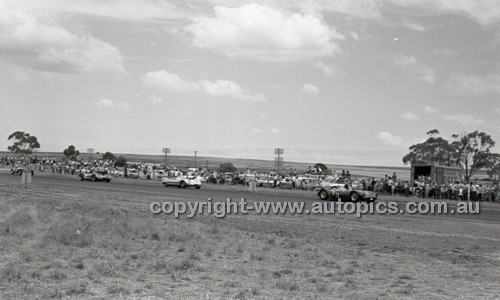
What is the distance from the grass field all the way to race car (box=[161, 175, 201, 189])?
25.4 m

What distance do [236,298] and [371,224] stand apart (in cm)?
1386

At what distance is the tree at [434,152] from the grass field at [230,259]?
198ft

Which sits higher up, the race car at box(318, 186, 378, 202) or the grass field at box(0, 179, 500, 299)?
the race car at box(318, 186, 378, 202)

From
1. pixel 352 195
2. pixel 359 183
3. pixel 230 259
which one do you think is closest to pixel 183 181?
pixel 359 183

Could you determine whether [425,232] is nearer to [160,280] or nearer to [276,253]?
[276,253]

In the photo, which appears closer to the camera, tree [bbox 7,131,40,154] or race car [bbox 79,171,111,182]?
race car [bbox 79,171,111,182]

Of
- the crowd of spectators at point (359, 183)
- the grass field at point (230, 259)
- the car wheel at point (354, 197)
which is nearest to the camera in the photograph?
the grass field at point (230, 259)

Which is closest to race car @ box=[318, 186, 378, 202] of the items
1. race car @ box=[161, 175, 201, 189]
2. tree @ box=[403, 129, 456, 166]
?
race car @ box=[161, 175, 201, 189]

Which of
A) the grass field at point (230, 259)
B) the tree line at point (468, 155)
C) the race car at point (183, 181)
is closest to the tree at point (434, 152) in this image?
the tree line at point (468, 155)

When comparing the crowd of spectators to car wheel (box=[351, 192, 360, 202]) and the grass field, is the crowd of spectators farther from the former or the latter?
the grass field

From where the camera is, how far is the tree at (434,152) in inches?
3056

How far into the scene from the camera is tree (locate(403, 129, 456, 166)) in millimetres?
77625

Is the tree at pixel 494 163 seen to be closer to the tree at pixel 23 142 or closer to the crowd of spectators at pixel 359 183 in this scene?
the crowd of spectators at pixel 359 183

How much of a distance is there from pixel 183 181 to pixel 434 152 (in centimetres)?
4648
